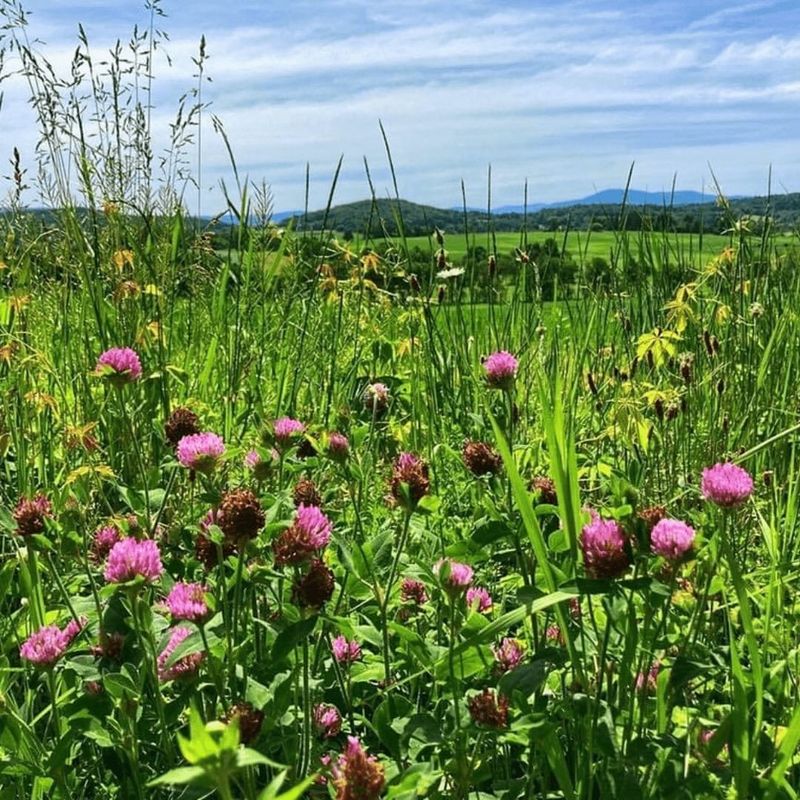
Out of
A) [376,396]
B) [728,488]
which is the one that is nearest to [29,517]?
[376,396]

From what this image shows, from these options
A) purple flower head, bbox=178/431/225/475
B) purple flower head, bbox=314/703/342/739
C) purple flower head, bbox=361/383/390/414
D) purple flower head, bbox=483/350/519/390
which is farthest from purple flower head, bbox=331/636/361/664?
purple flower head, bbox=361/383/390/414

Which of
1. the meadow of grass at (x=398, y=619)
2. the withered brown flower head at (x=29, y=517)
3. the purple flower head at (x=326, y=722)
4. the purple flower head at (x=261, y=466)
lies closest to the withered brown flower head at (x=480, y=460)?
the meadow of grass at (x=398, y=619)

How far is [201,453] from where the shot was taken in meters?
1.25

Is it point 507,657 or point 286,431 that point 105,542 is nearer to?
point 286,431

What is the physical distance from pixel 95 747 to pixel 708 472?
93cm

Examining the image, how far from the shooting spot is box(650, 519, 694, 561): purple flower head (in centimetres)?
101

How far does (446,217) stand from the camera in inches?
330

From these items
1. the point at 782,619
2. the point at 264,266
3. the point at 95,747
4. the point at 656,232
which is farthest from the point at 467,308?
the point at 95,747

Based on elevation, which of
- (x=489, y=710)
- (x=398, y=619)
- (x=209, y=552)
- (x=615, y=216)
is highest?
(x=615, y=216)

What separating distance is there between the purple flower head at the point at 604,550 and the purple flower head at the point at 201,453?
528 millimetres

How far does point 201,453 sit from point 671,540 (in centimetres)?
62

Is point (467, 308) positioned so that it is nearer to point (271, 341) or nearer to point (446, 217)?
point (271, 341)

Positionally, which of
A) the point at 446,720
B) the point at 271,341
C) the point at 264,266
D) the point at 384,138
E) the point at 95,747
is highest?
the point at 384,138

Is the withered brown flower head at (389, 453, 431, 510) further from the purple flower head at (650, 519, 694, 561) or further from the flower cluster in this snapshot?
the purple flower head at (650, 519, 694, 561)
